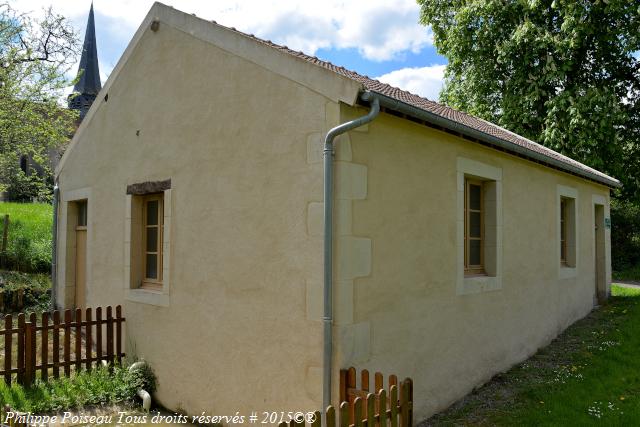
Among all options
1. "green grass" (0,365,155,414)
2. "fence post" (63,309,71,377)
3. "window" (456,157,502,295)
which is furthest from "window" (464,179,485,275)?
"fence post" (63,309,71,377)

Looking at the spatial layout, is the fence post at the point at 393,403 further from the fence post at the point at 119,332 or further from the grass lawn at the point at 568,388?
the fence post at the point at 119,332

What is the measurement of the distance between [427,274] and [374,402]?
187cm

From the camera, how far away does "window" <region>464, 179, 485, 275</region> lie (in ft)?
21.3

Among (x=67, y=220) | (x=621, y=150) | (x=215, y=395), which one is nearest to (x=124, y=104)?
(x=67, y=220)

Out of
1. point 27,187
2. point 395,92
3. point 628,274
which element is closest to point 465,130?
point 395,92

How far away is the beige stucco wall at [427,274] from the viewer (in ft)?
15.2

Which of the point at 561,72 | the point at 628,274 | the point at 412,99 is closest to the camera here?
A: the point at 412,99

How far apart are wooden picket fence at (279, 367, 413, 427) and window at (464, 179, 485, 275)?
263cm

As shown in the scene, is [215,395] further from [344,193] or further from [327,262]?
[344,193]

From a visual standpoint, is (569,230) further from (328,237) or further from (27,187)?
(27,187)

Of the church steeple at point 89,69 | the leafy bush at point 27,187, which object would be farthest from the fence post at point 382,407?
the church steeple at point 89,69

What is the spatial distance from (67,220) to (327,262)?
634 centimetres

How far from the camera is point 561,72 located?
1498 cm

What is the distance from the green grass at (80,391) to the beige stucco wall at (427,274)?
3337 mm
